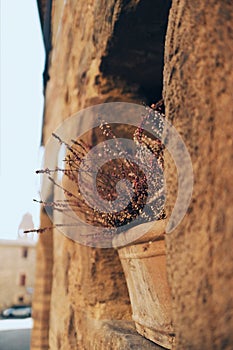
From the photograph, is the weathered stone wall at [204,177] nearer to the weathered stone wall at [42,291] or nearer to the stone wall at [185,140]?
the stone wall at [185,140]

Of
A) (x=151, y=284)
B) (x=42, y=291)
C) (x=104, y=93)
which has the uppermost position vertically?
(x=104, y=93)

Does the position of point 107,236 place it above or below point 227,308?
above

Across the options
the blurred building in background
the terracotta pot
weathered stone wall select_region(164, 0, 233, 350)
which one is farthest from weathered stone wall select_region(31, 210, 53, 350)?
the blurred building in background

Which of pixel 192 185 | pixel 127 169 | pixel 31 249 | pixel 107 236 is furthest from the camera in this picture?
pixel 31 249

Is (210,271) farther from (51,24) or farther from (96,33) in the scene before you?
(51,24)

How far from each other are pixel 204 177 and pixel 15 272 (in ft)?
62.7

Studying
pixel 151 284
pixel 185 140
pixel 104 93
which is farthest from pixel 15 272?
pixel 185 140

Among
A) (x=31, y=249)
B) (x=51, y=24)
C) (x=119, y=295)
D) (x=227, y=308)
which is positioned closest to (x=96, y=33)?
(x=119, y=295)

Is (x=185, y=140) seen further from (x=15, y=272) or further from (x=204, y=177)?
(x=15, y=272)

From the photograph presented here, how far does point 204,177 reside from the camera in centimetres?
71

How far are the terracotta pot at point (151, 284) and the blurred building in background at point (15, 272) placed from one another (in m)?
18.3

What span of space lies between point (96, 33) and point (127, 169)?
74 centimetres

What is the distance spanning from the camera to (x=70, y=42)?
2.53 metres

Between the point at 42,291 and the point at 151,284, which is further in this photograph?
the point at 42,291
